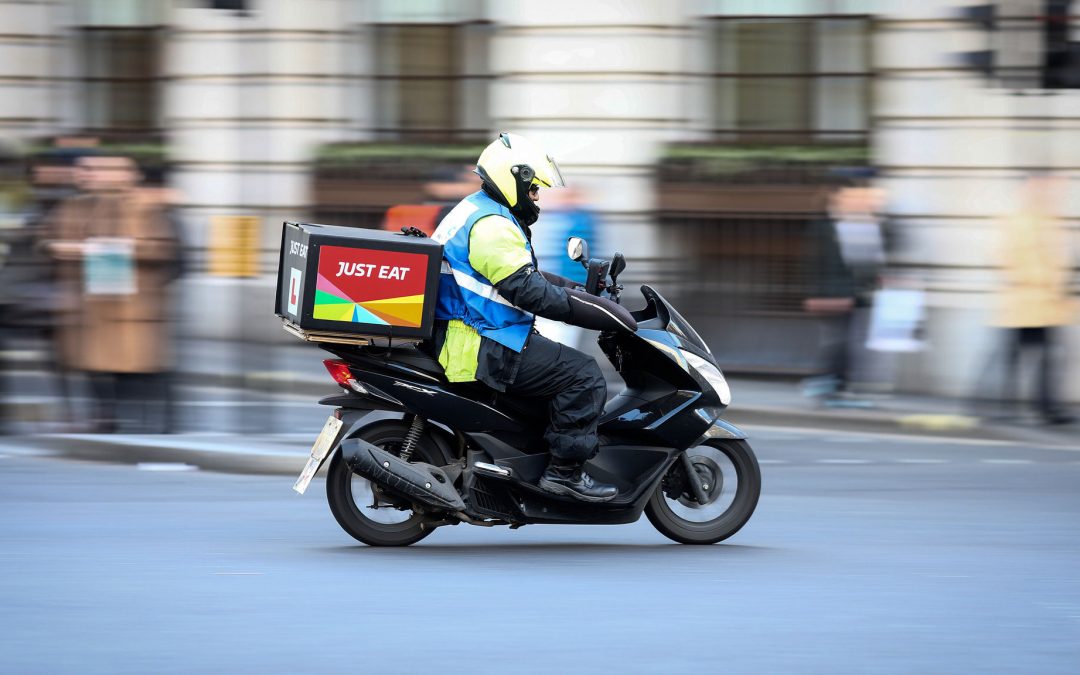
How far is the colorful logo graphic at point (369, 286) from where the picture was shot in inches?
253

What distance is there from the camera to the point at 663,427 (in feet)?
22.3

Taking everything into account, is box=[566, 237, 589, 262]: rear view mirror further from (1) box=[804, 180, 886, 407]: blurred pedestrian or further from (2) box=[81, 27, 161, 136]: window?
(2) box=[81, 27, 161, 136]: window

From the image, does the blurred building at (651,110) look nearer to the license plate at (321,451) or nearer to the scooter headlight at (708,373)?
the license plate at (321,451)

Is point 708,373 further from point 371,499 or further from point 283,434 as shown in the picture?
point 283,434

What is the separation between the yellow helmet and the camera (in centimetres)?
652

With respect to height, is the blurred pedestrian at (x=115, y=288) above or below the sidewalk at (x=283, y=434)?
above

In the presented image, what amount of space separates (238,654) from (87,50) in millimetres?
12909

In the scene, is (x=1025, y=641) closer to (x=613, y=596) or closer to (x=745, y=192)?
(x=613, y=596)

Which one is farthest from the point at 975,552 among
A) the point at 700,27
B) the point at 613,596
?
the point at 700,27

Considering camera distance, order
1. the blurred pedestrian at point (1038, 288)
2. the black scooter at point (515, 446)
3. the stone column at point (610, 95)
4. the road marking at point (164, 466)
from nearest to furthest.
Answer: the black scooter at point (515, 446), the road marking at point (164, 466), the blurred pedestrian at point (1038, 288), the stone column at point (610, 95)

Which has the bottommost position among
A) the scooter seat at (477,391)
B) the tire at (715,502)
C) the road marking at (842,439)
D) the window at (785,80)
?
the road marking at (842,439)

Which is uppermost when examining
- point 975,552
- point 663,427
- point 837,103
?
point 837,103

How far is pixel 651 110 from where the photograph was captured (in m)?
14.1

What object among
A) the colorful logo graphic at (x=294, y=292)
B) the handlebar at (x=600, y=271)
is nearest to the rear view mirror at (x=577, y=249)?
the handlebar at (x=600, y=271)
